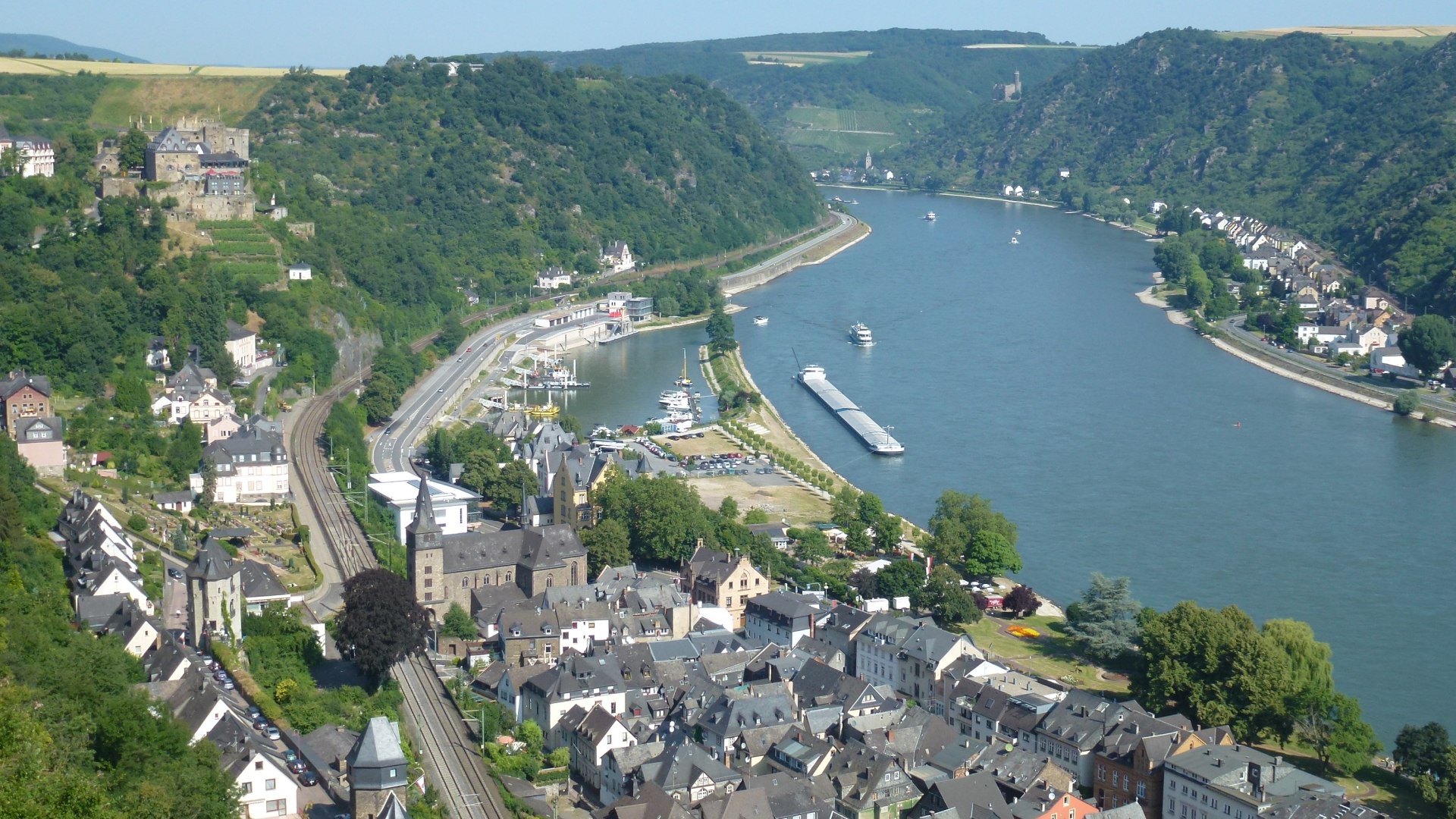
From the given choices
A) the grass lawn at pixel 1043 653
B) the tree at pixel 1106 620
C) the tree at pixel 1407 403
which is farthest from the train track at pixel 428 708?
the tree at pixel 1407 403

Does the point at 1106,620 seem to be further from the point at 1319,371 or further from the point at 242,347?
the point at 1319,371

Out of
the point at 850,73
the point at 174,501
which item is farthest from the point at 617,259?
the point at 850,73

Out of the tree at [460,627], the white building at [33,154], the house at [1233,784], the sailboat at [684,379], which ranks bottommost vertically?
the sailboat at [684,379]

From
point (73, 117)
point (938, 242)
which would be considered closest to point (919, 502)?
point (73, 117)

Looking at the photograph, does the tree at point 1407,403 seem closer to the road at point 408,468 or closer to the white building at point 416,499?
the road at point 408,468

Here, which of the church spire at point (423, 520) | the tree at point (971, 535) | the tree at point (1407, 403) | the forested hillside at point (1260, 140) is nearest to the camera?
the church spire at point (423, 520)

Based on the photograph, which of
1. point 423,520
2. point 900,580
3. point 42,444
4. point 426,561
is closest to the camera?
point 426,561

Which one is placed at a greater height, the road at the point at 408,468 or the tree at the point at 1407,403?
the tree at the point at 1407,403
